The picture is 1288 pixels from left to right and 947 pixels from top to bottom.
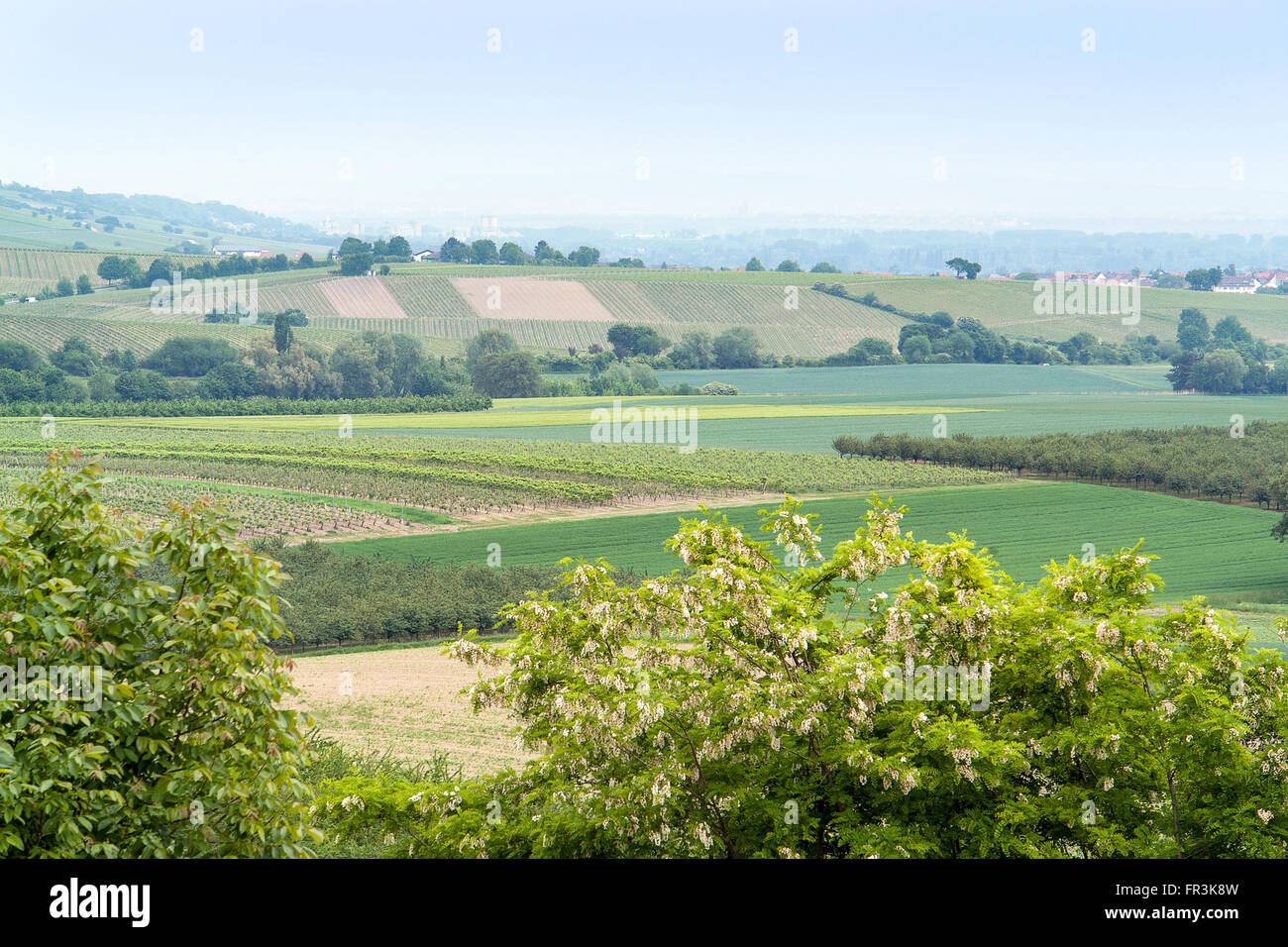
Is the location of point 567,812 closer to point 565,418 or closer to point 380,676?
point 380,676

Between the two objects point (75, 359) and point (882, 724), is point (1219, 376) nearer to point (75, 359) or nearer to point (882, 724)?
point (75, 359)

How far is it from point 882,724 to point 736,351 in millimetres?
146480

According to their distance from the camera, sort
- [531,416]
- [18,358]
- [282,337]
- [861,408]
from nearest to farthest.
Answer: [531,416] < [861,408] < [18,358] < [282,337]

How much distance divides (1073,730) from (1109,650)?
0.99 meters

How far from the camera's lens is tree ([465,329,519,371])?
467 ft

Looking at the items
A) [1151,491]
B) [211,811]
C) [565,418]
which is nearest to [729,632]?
[211,811]

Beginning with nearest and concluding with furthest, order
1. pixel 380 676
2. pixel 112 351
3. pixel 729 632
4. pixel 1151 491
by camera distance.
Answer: pixel 729 632, pixel 380 676, pixel 1151 491, pixel 112 351

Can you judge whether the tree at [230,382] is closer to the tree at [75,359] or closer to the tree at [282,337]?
the tree at [282,337]

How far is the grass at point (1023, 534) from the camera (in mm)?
57156

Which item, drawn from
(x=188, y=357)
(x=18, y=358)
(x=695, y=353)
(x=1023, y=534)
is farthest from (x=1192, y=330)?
(x=18, y=358)

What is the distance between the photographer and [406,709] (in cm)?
3441

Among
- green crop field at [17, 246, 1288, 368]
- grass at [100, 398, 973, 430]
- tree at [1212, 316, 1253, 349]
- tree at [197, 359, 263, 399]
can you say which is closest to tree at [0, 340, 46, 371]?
tree at [197, 359, 263, 399]

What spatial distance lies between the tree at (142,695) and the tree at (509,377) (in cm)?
12318

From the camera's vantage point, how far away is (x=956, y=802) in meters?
13.7
